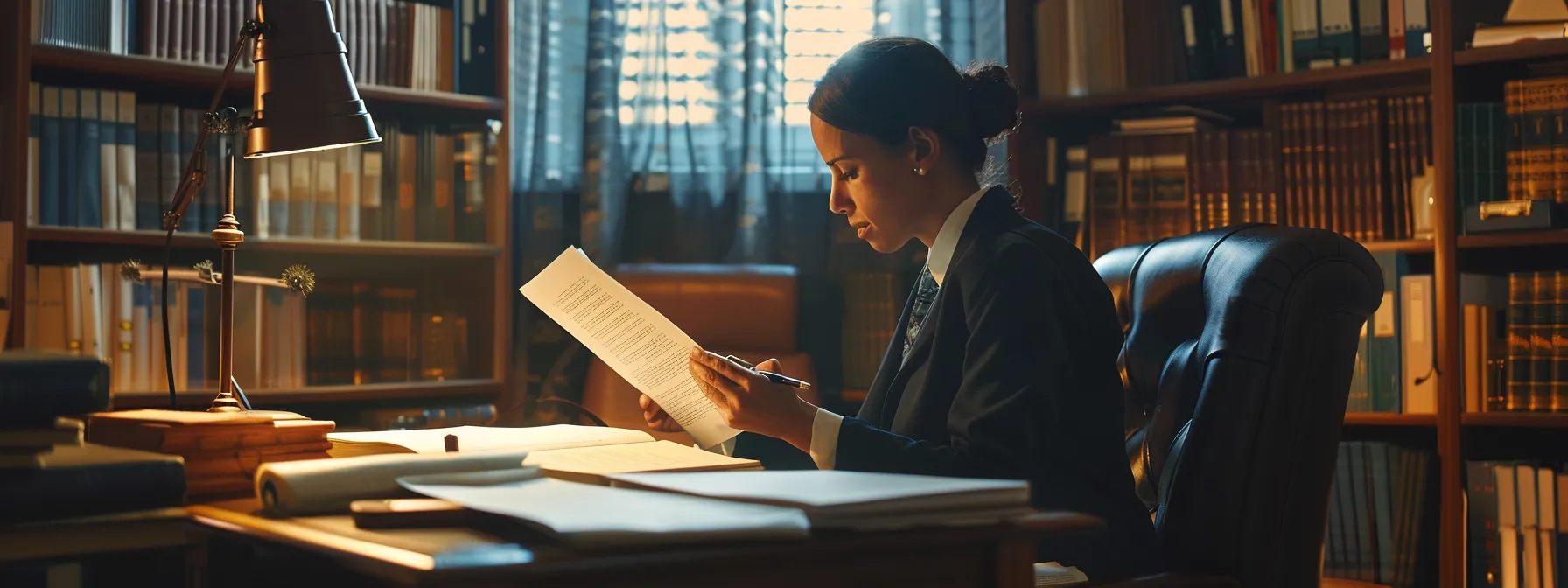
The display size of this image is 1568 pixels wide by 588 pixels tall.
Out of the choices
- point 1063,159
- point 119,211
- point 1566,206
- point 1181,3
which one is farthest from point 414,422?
point 1566,206

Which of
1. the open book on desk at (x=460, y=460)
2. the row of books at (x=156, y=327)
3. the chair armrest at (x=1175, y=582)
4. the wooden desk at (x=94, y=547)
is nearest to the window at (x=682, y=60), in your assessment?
the row of books at (x=156, y=327)

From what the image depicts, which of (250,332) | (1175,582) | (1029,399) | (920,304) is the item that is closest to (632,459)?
(1029,399)

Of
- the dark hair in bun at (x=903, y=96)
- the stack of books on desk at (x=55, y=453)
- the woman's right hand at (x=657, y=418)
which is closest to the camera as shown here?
the stack of books on desk at (x=55, y=453)

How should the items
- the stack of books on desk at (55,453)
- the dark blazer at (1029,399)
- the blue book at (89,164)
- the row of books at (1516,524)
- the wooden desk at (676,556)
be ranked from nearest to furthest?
the wooden desk at (676,556) → the stack of books on desk at (55,453) → the dark blazer at (1029,399) → the row of books at (1516,524) → the blue book at (89,164)

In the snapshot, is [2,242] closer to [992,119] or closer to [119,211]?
[119,211]

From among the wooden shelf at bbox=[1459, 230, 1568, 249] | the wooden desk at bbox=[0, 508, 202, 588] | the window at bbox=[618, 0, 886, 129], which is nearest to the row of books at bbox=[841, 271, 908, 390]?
the window at bbox=[618, 0, 886, 129]

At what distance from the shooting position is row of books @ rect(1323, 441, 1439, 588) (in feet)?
8.29

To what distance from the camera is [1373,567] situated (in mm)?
2557

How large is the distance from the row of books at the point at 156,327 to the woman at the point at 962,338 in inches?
54.0

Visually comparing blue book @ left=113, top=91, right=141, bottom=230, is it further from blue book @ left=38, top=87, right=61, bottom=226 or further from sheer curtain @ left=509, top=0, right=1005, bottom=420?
sheer curtain @ left=509, top=0, right=1005, bottom=420

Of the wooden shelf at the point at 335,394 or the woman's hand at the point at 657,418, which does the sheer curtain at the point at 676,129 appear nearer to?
the wooden shelf at the point at 335,394

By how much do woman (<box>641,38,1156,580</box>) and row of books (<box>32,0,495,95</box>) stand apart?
55.0 inches

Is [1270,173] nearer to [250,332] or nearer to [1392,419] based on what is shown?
[1392,419]

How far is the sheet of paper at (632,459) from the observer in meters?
1.06
